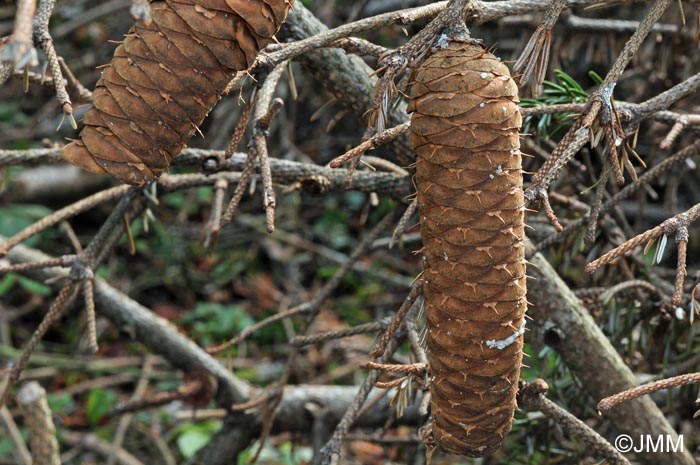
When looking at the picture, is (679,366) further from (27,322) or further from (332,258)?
(27,322)

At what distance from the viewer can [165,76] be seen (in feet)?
2.71

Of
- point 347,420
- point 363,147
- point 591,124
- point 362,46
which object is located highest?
point 362,46

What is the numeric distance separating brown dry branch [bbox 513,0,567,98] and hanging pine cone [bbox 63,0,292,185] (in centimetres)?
33

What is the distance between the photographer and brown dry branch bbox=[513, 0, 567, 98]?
0.98 meters

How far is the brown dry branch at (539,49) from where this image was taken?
98 cm

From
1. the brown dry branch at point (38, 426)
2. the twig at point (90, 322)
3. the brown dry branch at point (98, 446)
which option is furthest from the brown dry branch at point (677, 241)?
the brown dry branch at point (98, 446)

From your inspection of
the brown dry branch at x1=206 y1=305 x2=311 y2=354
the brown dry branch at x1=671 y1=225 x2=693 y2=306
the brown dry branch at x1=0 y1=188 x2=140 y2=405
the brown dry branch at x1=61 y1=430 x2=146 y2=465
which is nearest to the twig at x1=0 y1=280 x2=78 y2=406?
the brown dry branch at x1=0 y1=188 x2=140 y2=405

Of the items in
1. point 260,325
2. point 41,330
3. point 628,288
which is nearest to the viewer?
point 41,330

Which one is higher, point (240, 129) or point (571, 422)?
point (240, 129)

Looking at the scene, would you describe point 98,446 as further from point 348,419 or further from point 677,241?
point 677,241

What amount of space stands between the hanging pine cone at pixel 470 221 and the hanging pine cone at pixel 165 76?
200mm

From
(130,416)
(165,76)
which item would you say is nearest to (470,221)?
(165,76)

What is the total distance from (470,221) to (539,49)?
289 mm

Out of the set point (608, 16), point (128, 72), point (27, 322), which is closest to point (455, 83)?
point (128, 72)
